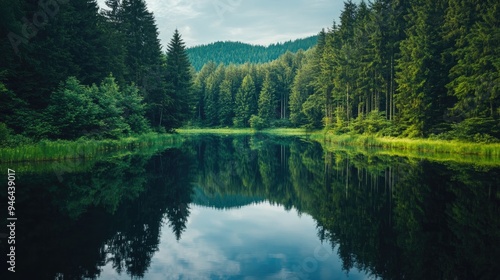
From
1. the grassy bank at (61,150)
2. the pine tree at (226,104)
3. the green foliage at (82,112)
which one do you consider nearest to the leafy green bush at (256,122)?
the pine tree at (226,104)

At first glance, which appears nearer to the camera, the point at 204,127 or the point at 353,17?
the point at 353,17

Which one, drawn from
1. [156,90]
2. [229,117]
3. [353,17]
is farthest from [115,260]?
[229,117]

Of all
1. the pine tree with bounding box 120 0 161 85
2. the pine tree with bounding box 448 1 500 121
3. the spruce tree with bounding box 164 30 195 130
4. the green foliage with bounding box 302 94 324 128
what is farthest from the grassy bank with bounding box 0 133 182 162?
the green foliage with bounding box 302 94 324 128

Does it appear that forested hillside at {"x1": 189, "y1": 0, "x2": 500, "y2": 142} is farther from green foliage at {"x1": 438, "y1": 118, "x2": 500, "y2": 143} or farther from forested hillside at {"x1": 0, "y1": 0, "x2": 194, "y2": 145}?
forested hillside at {"x1": 0, "y1": 0, "x2": 194, "y2": 145}

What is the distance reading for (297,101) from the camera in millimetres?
79312

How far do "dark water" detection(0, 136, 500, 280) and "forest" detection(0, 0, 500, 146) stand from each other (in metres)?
10.0

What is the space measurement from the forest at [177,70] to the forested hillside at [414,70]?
118 mm

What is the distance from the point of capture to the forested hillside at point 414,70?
28.1 metres

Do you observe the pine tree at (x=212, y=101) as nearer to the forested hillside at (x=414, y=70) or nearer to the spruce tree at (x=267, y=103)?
the spruce tree at (x=267, y=103)

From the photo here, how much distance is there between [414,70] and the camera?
112ft

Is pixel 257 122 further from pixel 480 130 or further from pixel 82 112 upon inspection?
pixel 480 130

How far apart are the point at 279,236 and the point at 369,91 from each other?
4102 centimetres

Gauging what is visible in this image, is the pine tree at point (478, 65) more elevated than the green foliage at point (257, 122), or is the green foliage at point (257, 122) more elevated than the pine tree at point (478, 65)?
the pine tree at point (478, 65)

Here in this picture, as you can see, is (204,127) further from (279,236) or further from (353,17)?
(279,236)
